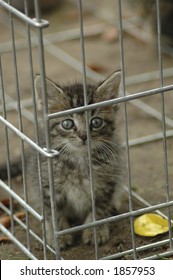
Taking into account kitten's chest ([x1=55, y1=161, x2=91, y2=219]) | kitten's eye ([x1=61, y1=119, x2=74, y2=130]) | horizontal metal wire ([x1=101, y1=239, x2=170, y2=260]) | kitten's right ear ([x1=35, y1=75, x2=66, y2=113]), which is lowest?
horizontal metal wire ([x1=101, y1=239, x2=170, y2=260])

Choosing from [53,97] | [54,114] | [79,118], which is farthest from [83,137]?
[54,114]

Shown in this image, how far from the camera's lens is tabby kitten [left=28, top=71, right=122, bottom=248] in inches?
136

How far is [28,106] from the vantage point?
5.06 metres

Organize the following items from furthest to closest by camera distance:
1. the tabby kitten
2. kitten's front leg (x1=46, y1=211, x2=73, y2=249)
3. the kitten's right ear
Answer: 1. kitten's front leg (x1=46, y1=211, x2=73, y2=249)
2. the tabby kitten
3. the kitten's right ear

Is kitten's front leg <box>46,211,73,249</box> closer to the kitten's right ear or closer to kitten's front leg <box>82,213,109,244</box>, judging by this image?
kitten's front leg <box>82,213,109,244</box>

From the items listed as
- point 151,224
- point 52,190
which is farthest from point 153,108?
point 52,190

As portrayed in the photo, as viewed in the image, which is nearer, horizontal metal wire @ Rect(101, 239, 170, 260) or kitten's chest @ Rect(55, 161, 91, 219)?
horizontal metal wire @ Rect(101, 239, 170, 260)

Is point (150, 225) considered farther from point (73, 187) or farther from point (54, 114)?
point (54, 114)

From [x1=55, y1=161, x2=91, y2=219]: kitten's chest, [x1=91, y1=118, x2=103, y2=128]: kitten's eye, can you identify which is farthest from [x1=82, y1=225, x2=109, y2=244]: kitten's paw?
[x1=91, y1=118, x2=103, y2=128]: kitten's eye

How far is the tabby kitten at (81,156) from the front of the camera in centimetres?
345

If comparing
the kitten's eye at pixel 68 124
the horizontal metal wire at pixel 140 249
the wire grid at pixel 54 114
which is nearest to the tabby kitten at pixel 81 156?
the kitten's eye at pixel 68 124

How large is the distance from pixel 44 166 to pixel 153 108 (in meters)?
Answer: 1.61

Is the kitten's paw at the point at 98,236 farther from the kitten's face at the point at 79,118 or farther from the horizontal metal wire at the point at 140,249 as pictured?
the kitten's face at the point at 79,118
